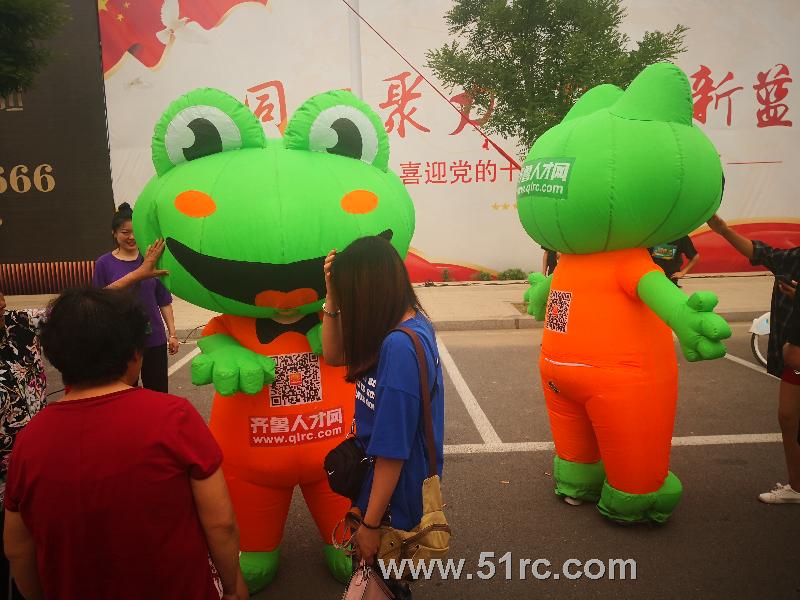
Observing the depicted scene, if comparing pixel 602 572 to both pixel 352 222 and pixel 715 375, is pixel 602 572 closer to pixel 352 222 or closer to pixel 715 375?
pixel 352 222

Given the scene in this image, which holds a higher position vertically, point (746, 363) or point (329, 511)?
point (329, 511)

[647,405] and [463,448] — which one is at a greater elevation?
[647,405]

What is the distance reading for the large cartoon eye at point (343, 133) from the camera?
2.76 m

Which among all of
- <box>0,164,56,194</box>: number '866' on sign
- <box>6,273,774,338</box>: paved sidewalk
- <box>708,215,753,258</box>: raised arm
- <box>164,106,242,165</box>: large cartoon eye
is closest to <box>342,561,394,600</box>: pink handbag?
<box>164,106,242,165</box>: large cartoon eye

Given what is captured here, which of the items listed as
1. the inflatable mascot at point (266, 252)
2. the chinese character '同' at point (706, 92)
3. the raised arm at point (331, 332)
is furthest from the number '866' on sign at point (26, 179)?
the chinese character '同' at point (706, 92)

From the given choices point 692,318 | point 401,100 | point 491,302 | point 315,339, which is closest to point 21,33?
point 401,100

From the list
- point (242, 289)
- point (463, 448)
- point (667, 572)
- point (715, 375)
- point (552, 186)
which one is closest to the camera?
point (242, 289)

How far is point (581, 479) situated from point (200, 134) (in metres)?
2.85

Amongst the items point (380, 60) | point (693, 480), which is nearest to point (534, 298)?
point (693, 480)

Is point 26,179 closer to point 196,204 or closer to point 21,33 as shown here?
point 21,33

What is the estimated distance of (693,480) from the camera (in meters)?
3.97

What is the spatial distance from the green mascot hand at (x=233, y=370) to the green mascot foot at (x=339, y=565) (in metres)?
0.97

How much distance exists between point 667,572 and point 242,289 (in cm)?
249

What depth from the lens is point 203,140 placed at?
2.72 metres
